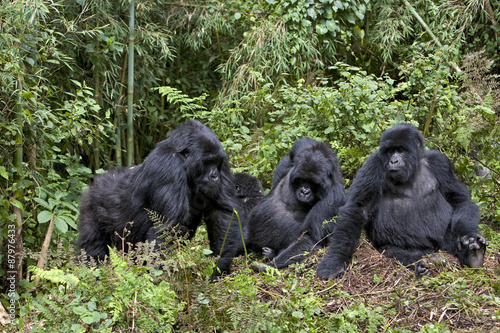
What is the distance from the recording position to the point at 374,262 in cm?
469

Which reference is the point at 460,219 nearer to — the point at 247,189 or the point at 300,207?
the point at 300,207

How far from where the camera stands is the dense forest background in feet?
11.7

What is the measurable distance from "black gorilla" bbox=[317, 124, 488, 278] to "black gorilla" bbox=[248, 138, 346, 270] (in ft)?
0.90

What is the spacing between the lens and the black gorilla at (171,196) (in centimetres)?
432

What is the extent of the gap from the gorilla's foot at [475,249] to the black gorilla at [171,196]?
194 centimetres

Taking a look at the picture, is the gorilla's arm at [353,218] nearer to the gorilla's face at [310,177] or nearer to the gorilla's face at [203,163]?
the gorilla's face at [310,177]

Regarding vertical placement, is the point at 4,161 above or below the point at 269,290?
above

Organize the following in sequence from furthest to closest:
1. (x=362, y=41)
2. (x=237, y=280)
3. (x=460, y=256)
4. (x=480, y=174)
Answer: (x=362, y=41) → (x=480, y=174) → (x=460, y=256) → (x=237, y=280)

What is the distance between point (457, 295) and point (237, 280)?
1594mm

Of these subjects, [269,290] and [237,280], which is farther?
[269,290]

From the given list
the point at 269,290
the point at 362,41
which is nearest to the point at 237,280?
the point at 269,290

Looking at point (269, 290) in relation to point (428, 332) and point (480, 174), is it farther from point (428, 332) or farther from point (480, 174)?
point (480, 174)


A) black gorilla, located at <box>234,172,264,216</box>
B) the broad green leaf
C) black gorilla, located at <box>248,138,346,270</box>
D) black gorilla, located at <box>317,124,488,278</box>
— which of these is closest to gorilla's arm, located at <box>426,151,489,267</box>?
black gorilla, located at <box>317,124,488,278</box>

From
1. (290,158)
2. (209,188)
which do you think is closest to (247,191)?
(290,158)
